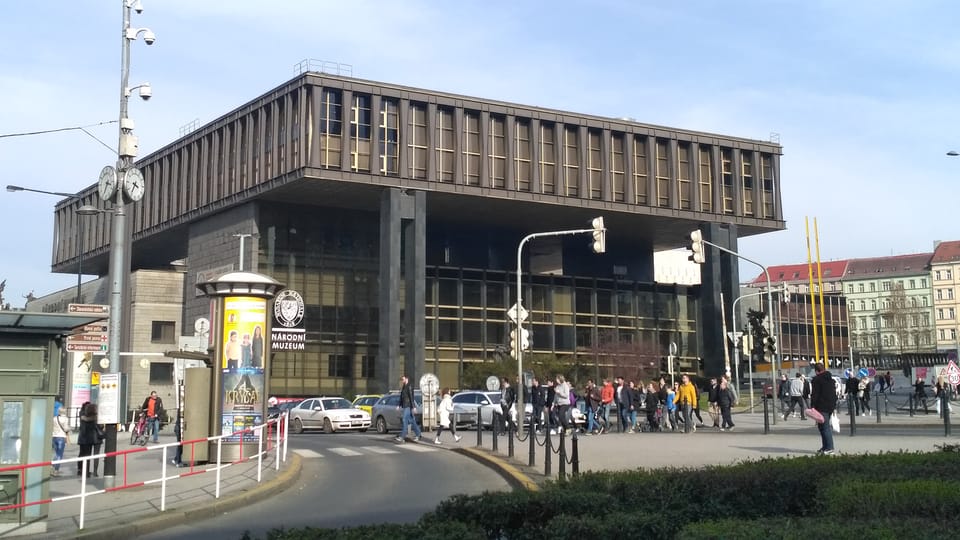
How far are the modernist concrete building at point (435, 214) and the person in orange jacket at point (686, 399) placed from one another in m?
28.8

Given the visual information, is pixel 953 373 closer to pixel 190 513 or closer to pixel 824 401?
pixel 824 401

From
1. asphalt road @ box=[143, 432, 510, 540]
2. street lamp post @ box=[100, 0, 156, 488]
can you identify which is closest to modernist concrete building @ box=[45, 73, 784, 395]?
asphalt road @ box=[143, 432, 510, 540]

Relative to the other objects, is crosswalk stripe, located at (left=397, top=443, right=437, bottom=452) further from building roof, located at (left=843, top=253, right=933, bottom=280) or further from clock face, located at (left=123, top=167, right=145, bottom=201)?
building roof, located at (left=843, top=253, right=933, bottom=280)

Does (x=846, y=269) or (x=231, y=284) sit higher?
(x=846, y=269)

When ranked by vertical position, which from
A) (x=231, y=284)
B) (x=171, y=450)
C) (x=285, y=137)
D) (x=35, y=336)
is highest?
(x=285, y=137)

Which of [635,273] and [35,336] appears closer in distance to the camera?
[35,336]

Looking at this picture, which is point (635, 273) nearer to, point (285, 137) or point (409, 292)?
point (409, 292)

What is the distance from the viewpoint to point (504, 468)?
1786cm

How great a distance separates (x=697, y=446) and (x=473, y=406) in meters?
13.4

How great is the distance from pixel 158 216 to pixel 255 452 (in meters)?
54.8

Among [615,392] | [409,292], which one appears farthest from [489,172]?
[615,392]

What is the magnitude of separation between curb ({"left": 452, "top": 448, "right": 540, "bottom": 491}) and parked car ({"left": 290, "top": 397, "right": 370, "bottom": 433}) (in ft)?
50.5

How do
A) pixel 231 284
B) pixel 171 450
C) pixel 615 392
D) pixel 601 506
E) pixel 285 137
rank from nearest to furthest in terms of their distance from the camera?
pixel 601 506 → pixel 231 284 → pixel 171 450 → pixel 615 392 → pixel 285 137

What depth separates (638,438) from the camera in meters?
26.2
